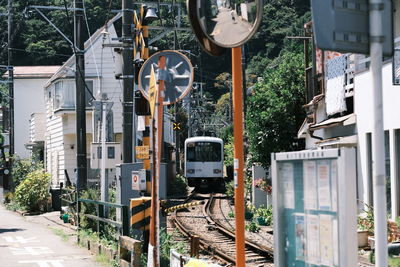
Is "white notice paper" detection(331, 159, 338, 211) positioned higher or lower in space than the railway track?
higher

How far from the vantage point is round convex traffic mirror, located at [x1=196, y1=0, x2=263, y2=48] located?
5891 mm

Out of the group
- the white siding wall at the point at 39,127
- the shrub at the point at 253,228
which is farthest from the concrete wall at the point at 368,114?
the white siding wall at the point at 39,127

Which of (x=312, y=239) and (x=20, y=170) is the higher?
(x=20, y=170)

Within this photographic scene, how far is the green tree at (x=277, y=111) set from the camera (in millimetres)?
25734

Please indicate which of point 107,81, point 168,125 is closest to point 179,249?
point 107,81

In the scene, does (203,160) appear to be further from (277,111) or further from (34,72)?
(34,72)

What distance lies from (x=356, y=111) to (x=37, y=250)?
311 inches

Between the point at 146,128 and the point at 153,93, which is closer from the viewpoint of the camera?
the point at 153,93

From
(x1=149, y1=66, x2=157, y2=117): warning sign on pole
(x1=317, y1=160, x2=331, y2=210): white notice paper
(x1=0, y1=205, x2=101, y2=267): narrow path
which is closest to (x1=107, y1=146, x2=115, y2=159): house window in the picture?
(x1=0, y1=205, x2=101, y2=267): narrow path

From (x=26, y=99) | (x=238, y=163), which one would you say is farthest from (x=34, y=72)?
(x=238, y=163)

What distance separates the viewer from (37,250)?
49.5ft

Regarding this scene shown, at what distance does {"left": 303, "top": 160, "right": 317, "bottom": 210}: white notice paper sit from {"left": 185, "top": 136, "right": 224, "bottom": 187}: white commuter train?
35.6 metres

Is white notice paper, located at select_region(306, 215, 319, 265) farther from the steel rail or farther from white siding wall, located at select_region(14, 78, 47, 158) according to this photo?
white siding wall, located at select_region(14, 78, 47, 158)

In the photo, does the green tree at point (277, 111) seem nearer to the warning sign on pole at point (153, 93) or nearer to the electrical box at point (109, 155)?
the electrical box at point (109, 155)
